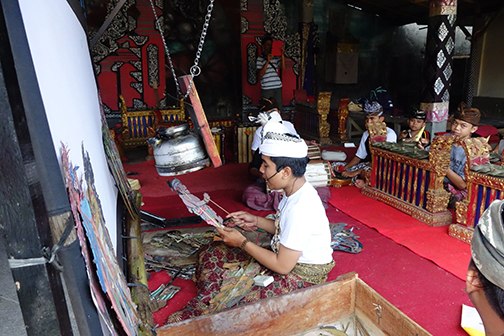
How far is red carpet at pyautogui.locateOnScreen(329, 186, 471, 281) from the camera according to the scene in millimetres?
3174

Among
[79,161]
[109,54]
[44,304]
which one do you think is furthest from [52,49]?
[109,54]

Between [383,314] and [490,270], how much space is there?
1.00m

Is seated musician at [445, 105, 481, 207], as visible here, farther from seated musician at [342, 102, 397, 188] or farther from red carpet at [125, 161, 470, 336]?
seated musician at [342, 102, 397, 188]

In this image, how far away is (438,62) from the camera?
603 cm

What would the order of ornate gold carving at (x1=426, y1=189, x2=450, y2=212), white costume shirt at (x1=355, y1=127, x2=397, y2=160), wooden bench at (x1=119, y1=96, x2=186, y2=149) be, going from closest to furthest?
ornate gold carving at (x1=426, y1=189, x2=450, y2=212)
white costume shirt at (x1=355, y1=127, x2=397, y2=160)
wooden bench at (x1=119, y1=96, x2=186, y2=149)

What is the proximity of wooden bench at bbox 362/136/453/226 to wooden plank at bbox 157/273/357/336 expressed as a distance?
87.7 inches

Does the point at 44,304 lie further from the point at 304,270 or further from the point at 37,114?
the point at 304,270

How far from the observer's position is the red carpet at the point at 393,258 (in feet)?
8.50

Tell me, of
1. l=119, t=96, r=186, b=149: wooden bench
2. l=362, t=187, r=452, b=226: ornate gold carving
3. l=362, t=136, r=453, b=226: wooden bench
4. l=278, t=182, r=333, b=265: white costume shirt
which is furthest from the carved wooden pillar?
l=278, t=182, r=333, b=265: white costume shirt

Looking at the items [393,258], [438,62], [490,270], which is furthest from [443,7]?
[490,270]

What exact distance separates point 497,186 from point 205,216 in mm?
2358

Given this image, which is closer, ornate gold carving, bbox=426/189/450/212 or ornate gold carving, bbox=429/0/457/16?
ornate gold carving, bbox=426/189/450/212

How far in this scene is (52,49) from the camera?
114cm

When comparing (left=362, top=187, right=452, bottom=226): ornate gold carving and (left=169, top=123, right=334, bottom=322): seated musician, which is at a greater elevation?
(left=169, top=123, right=334, bottom=322): seated musician
